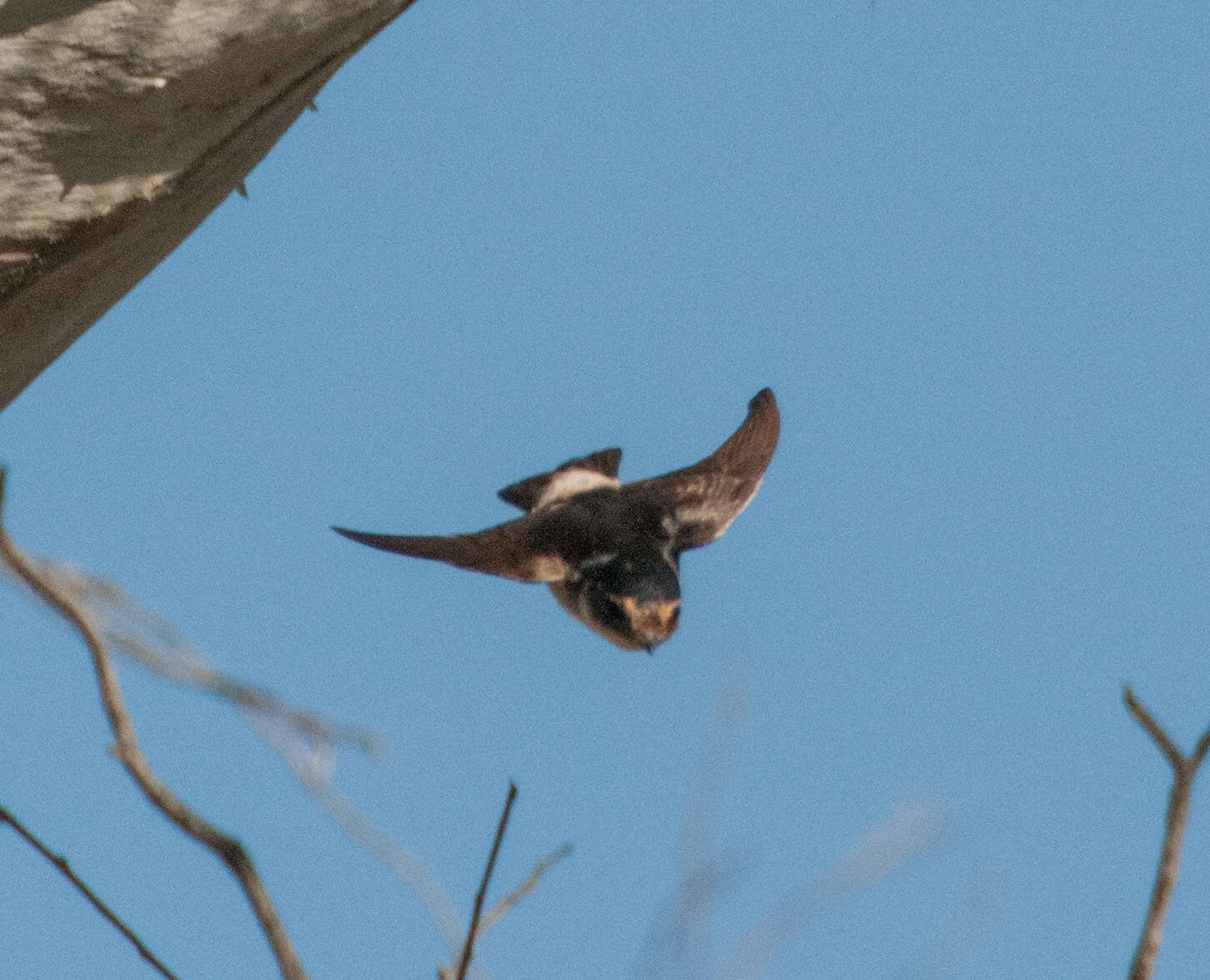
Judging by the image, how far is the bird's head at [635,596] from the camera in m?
3.48

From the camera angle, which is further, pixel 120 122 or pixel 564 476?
pixel 564 476

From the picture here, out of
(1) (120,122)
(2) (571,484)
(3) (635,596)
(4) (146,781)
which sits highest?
(2) (571,484)

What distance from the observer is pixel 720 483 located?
3344mm

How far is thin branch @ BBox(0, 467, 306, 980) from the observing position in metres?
1.58

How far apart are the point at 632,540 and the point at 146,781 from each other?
6.17 feet

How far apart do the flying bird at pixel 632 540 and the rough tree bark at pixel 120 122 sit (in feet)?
4.28

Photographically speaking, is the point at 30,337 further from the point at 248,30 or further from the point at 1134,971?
the point at 1134,971

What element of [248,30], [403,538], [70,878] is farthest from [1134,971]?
[403,538]

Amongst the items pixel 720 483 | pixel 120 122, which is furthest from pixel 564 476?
pixel 120 122

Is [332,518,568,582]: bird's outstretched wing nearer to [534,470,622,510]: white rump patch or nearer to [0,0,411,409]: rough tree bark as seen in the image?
[534,470,622,510]: white rump patch

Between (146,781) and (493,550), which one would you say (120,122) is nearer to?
(146,781)

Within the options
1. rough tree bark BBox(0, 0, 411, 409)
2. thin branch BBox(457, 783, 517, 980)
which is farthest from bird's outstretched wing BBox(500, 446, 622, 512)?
thin branch BBox(457, 783, 517, 980)

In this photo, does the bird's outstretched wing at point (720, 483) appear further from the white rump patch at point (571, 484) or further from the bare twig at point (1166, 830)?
the bare twig at point (1166, 830)

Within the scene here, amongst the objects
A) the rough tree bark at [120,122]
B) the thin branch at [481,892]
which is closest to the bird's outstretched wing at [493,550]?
the rough tree bark at [120,122]
